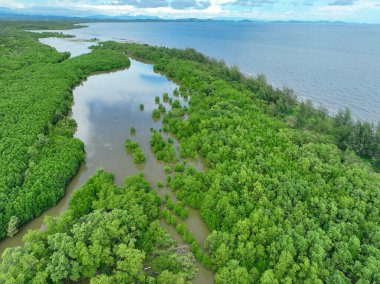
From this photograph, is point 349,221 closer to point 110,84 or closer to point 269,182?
point 269,182

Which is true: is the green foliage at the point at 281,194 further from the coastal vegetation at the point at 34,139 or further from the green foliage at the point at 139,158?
the coastal vegetation at the point at 34,139

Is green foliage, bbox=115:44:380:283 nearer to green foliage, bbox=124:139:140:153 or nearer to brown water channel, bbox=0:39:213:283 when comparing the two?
brown water channel, bbox=0:39:213:283

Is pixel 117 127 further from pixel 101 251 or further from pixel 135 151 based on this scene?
pixel 101 251

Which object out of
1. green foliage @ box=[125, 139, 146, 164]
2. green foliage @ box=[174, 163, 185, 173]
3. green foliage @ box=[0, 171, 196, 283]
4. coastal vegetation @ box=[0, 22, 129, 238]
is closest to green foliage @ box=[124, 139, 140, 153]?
green foliage @ box=[125, 139, 146, 164]

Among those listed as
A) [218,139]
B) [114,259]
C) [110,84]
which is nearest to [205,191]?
[218,139]

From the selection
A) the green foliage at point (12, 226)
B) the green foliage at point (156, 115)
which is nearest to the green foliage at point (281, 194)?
the green foliage at point (156, 115)
